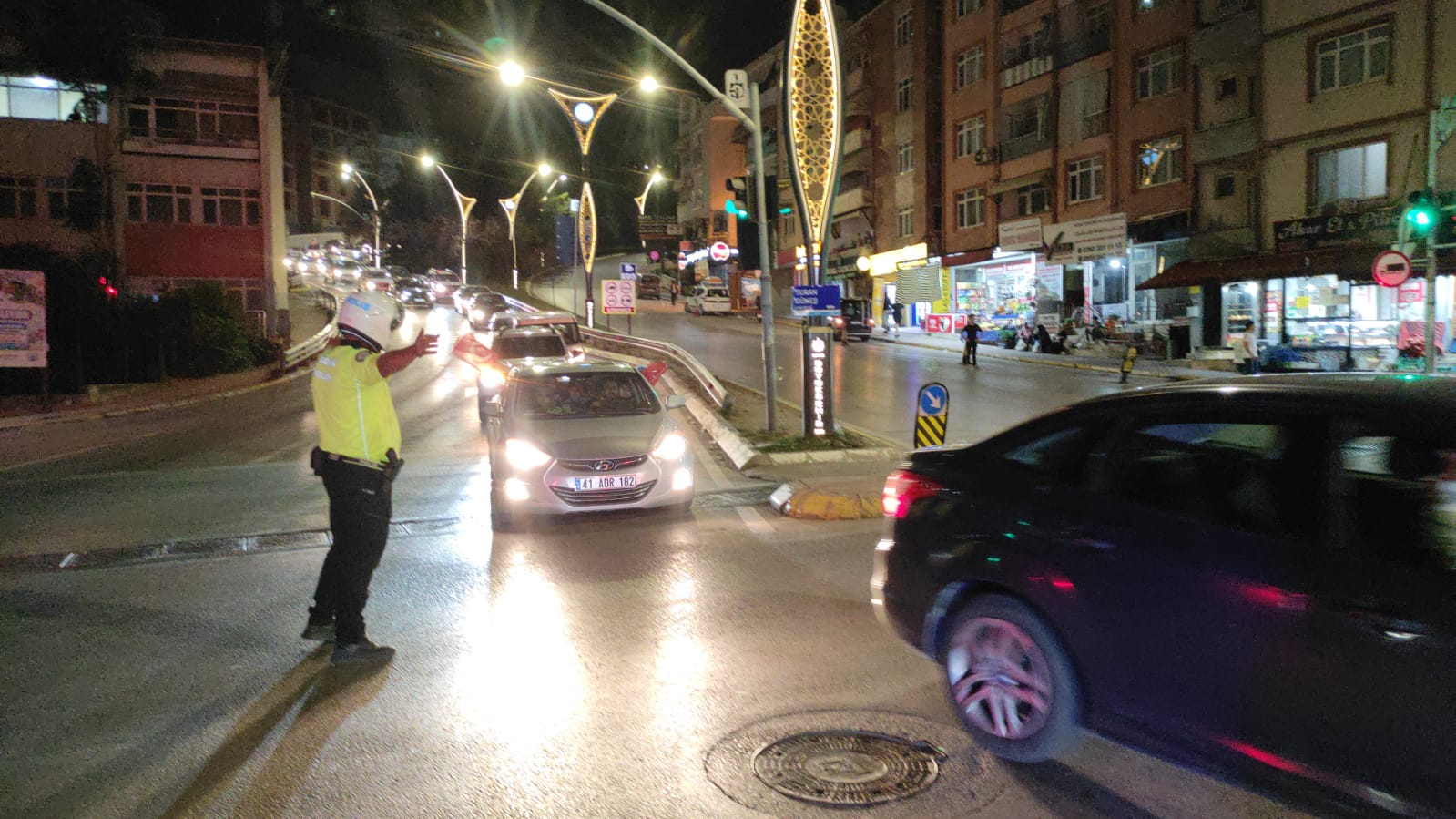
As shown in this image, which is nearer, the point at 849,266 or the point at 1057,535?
the point at 1057,535

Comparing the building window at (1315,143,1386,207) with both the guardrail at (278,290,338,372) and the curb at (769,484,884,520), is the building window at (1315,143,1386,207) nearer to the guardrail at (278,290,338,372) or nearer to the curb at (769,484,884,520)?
the curb at (769,484,884,520)

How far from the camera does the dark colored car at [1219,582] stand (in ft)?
10.1

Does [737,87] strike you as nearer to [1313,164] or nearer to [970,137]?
[1313,164]

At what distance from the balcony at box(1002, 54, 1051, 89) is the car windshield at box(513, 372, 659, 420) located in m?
32.1

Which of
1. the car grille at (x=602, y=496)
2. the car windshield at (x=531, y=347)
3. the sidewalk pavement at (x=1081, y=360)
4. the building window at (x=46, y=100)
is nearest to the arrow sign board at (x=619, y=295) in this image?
the car windshield at (x=531, y=347)

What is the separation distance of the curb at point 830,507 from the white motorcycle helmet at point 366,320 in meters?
5.22

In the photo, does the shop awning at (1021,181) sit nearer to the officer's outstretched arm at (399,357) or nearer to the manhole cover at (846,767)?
the officer's outstretched arm at (399,357)

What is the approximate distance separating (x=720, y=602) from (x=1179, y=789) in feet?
11.5

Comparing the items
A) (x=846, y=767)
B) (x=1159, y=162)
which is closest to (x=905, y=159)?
(x=1159, y=162)

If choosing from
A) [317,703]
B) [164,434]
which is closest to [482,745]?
[317,703]

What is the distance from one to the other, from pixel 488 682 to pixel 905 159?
4564 cm

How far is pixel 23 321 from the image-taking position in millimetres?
22781

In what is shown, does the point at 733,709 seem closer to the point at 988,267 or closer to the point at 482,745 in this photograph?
the point at 482,745

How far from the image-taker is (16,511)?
11398 millimetres
